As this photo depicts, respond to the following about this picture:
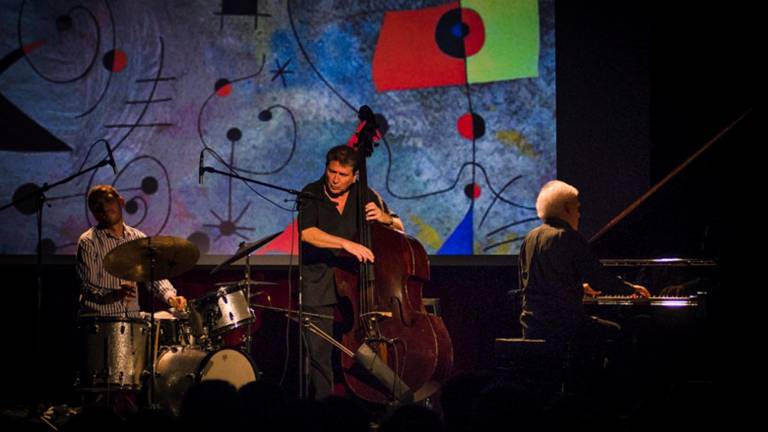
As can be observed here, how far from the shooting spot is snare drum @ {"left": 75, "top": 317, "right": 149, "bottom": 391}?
5625 millimetres

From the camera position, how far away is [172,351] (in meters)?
5.69

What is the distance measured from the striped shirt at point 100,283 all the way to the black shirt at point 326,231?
3.85ft

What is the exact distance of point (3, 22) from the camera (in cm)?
706

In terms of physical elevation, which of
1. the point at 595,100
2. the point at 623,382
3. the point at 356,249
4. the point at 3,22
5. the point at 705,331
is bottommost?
the point at 623,382

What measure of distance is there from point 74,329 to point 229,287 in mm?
2167

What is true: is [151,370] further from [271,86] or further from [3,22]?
[3,22]

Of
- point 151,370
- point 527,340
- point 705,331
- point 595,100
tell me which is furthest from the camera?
point 595,100

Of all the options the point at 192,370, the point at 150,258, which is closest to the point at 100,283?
the point at 150,258

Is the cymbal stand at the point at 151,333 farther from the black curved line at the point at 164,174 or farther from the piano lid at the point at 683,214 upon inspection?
the piano lid at the point at 683,214

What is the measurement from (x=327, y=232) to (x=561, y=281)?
1.49 m

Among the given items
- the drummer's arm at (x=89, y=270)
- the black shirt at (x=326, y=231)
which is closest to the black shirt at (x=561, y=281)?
the black shirt at (x=326, y=231)

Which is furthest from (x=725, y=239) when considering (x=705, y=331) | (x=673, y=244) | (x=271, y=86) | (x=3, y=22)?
(x=3, y=22)

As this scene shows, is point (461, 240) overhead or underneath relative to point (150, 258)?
overhead

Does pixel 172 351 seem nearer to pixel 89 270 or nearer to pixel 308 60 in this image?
pixel 89 270
